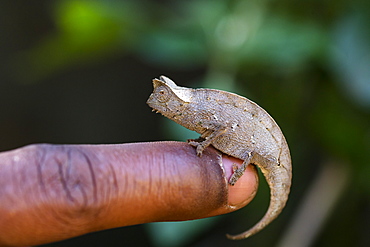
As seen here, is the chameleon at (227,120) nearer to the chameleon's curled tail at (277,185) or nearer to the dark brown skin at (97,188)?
the chameleon's curled tail at (277,185)

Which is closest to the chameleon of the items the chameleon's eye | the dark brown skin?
the chameleon's eye

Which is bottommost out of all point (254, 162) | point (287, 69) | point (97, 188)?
point (97, 188)

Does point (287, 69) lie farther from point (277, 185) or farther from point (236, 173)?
point (236, 173)

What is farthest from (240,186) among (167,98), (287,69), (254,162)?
(287,69)

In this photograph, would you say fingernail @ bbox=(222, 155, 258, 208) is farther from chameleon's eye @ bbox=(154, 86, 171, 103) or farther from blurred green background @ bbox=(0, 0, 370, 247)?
blurred green background @ bbox=(0, 0, 370, 247)

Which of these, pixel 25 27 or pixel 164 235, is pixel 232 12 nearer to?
pixel 164 235

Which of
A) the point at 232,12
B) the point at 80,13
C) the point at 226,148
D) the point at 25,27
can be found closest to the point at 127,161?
the point at 226,148
